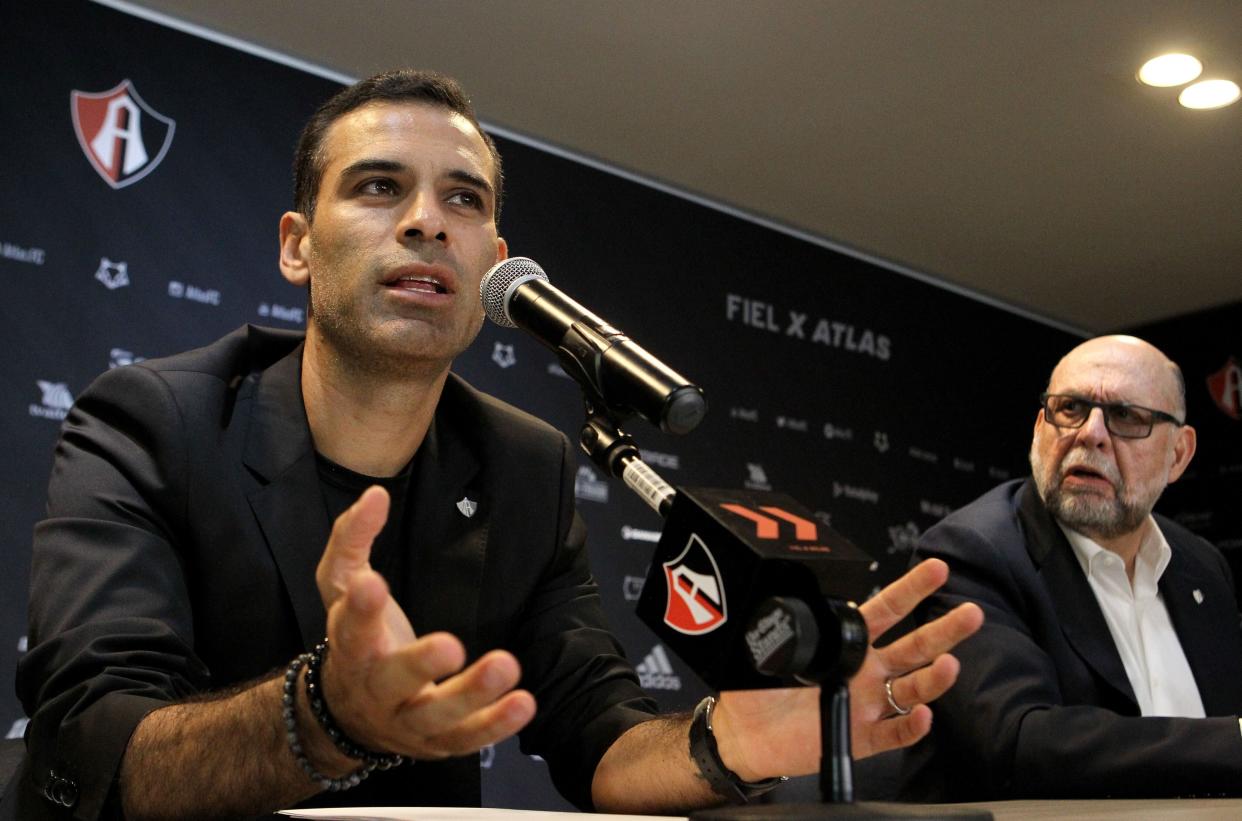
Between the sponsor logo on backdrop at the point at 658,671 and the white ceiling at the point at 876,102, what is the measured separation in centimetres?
174

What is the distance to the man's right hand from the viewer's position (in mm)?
844

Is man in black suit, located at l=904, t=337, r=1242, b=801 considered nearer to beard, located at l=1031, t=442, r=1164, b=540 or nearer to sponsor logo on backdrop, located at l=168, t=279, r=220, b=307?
beard, located at l=1031, t=442, r=1164, b=540

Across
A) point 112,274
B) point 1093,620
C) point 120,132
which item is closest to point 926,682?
point 1093,620

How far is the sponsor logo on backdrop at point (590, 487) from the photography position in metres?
4.00

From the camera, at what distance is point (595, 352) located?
3.43 feet

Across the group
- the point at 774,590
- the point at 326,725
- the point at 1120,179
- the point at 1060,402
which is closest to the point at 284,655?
the point at 326,725

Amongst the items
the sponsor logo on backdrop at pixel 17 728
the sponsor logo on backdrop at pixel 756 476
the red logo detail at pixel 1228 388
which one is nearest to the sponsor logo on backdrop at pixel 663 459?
the sponsor logo on backdrop at pixel 756 476

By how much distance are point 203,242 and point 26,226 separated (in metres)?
0.46

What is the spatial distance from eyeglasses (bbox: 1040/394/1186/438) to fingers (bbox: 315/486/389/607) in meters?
2.06

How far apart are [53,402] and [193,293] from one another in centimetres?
49

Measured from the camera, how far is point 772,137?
4.18 m

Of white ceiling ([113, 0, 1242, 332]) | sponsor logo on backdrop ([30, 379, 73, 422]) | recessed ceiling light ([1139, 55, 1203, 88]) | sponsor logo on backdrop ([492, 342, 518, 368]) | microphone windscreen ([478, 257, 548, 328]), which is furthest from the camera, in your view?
sponsor logo on backdrop ([492, 342, 518, 368])

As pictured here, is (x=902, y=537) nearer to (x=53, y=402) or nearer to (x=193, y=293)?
(x=193, y=293)

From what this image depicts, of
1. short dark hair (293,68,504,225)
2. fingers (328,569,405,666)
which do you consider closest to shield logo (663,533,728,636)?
fingers (328,569,405,666)
